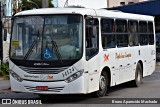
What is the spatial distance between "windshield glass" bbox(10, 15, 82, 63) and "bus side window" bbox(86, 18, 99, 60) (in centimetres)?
30

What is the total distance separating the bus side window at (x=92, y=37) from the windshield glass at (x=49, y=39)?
11.9 inches

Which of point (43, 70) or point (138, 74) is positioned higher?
point (43, 70)

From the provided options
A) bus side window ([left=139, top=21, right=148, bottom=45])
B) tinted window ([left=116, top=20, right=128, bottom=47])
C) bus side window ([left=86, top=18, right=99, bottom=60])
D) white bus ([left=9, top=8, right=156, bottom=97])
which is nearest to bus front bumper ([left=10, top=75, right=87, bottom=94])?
white bus ([left=9, top=8, right=156, bottom=97])

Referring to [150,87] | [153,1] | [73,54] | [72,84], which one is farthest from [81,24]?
[153,1]

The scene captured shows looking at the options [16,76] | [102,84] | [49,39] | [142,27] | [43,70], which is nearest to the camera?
[43,70]

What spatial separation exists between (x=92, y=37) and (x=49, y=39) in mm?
1276

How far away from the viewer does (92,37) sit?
12.6 meters

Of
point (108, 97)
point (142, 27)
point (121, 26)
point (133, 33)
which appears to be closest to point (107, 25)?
point (121, 26)

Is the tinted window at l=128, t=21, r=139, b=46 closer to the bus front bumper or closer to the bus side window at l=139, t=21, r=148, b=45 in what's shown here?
the bus side window at l=139, t=21, r=148, b=45

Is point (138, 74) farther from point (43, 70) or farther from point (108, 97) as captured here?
point (43, 70)

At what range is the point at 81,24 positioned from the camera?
1211 centimetres

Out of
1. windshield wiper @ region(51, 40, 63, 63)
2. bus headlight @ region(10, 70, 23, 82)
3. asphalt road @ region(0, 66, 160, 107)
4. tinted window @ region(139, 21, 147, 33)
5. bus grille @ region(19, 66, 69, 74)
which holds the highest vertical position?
tinted window @ region(139, 21, 147, 33)

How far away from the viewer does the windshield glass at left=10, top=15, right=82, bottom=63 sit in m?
12.0

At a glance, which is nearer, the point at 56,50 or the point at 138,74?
the point at 56,50
